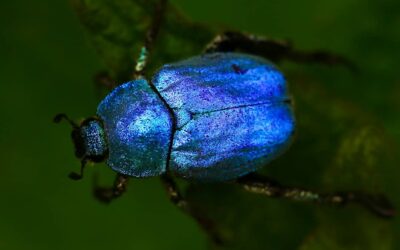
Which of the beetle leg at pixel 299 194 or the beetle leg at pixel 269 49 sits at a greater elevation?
the beetle leg at pixel 269 49

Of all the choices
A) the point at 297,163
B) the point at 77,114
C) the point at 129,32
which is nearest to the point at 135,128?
the point at 129,32

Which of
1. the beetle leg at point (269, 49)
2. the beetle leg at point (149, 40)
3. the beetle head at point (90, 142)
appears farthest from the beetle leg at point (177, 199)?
the beetle leg at point (269, 49)

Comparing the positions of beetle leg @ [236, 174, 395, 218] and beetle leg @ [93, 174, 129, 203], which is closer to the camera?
beetle leg @ [236, 174, 395, 218]

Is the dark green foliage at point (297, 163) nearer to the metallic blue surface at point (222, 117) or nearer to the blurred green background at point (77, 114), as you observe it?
the blurred green background at point (77, 114)

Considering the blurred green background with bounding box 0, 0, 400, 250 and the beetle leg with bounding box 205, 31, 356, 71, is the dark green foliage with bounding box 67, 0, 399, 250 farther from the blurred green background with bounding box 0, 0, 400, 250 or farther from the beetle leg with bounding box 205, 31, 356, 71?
the beetle leg with bounding box 205, 31, 356, 71

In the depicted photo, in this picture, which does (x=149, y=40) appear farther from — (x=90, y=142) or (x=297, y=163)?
(x=297, y=163)

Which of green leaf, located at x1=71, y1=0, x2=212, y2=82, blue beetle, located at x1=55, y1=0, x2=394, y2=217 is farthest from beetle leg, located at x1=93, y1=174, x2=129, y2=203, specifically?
green leaf, located at x1=71, y1=0, x2=212, y2=82

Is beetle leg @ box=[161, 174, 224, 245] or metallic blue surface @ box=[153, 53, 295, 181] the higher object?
metallic blue surface @ box=[153, 53, 295, 181]

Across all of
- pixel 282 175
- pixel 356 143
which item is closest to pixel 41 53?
pixel 282 175
